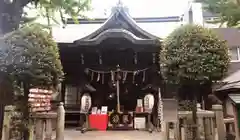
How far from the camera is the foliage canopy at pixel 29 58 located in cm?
514

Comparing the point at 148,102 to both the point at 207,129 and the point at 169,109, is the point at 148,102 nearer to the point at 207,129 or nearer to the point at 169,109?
the point at 169,109

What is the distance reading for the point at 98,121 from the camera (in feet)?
36.3

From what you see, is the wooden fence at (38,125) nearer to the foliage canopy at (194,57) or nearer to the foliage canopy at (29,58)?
the foliage canopy at (29,58)

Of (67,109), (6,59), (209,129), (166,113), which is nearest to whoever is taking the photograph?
(6,59)

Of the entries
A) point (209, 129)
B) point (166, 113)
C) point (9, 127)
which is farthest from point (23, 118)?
point (166, 113)

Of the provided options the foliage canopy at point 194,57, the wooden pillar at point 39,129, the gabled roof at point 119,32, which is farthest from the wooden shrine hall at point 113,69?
the wooden pillar at point 39,129

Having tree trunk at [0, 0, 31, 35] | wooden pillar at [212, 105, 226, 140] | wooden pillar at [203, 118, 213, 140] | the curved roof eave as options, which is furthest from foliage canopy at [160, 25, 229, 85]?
the curved roof eave

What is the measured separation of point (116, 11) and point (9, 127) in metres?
8.64

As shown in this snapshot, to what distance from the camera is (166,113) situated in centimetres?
996

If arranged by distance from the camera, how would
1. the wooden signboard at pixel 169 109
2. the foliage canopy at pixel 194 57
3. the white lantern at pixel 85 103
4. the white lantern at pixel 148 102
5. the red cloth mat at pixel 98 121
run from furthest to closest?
the white lantern at pixel 148 102 → the white lantern at pixel 85 103 → the red cloth mat at pixel 98 121 → the wooden signboard at pixel 169 109 → the foliage canopy at pixel 194 57

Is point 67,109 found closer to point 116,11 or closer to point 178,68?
point 116,11

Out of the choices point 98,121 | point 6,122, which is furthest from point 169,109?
point 6,122

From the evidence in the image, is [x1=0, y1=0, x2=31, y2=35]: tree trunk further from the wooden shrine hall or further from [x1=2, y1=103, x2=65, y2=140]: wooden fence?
the wooden shrine hall

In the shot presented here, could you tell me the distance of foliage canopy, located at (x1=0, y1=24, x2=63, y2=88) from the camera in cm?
514
